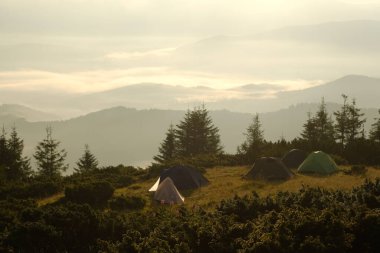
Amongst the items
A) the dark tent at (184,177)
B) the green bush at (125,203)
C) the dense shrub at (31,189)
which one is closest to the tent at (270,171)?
the dark tent at (184,177)

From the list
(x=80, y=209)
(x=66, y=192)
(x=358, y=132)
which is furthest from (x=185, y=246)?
(x=358, y=132)

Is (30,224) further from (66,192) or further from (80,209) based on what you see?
(66,192)

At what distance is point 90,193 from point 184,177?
7120mm

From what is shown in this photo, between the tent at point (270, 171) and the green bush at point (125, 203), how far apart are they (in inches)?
400

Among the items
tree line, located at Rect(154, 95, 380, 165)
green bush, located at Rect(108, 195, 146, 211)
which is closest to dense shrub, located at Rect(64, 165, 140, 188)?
tree line, located at Rect(154, 95, 380, 165)

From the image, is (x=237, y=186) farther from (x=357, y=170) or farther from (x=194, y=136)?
(x=194, y=136)

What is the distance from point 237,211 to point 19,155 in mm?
40210

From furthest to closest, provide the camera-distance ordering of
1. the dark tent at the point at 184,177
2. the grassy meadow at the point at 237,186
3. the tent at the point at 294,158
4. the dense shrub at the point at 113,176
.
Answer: the tent at the point at 294,158
the dense shrub at the point at 113,176
the dark tent at the point at 184,177
the grassy meadow at the point at 237,186

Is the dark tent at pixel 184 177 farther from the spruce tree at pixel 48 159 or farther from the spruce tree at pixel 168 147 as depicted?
the spruce tree at pixel 168 147

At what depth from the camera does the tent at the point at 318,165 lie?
32.7m

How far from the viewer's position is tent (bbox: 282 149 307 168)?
35.7m

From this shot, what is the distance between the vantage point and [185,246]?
529 inches

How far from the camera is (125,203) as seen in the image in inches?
958

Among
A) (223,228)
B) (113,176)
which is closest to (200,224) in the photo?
(223,228)
